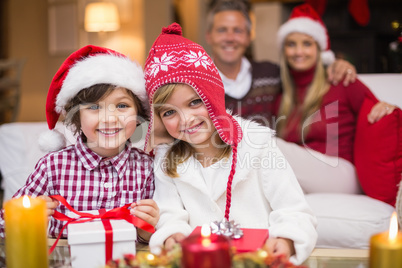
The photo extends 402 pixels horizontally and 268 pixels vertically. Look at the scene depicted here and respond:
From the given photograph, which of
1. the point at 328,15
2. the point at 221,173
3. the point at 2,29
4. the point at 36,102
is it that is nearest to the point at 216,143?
the point at 221,173

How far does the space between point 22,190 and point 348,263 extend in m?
0.80

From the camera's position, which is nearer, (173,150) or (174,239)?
(174,239)

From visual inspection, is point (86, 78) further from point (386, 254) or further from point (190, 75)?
point (386, 254)

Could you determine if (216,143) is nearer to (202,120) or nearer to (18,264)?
(202,120)

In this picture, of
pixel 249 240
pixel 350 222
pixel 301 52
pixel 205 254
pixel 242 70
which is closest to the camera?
pixel 205 254

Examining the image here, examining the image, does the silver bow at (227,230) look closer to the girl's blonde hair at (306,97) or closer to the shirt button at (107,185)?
the shirt button at (107,185)

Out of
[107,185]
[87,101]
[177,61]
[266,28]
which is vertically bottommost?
[107,185]

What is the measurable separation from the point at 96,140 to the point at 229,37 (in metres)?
1.33

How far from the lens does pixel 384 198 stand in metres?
1.67

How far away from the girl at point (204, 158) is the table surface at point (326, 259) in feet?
0.33

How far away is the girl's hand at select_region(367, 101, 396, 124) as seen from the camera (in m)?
1.66

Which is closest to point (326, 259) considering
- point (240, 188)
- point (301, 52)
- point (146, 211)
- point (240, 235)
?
point (240, 235)

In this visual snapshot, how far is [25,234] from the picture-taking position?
72 cm

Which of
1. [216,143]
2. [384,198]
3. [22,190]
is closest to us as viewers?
[22,190]
